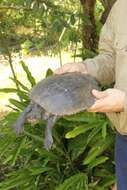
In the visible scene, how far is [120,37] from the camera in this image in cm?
210

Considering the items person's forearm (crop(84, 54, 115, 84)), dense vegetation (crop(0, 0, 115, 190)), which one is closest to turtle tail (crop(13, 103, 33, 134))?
person's forearm (crop(84, 54, 115, 84))

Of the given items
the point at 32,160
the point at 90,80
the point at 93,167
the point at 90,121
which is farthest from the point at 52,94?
the point at 32,160

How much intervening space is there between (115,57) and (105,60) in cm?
5

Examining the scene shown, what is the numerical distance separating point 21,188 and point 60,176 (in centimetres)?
32

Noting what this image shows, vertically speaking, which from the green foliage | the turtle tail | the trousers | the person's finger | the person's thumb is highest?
the person's thumb

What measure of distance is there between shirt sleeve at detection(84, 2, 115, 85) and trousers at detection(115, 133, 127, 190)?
289mm

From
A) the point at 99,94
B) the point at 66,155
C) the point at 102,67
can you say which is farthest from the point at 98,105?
the point at 66,155

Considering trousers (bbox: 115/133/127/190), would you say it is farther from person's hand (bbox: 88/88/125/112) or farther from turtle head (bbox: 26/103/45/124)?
turtle head (bbox: 26/103/45/124)

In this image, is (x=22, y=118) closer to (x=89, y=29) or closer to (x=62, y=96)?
(x=62, y=96)

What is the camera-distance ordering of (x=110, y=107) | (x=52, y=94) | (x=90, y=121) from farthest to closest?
1. (x=90, y=121)
2. (x=52, y=94)
3. (x=110, y=107)

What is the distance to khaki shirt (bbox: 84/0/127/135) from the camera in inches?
81.0

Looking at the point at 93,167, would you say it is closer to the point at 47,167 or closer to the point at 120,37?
the point at 47,167

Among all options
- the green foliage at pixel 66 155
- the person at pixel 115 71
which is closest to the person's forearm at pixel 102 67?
the person at pixel 115 71

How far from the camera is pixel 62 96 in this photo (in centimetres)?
213
